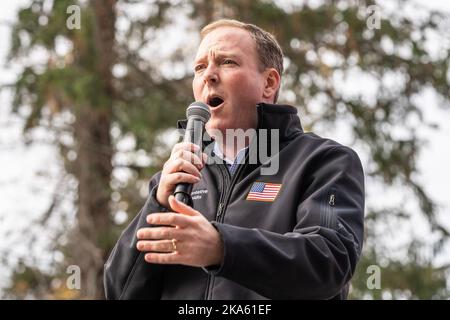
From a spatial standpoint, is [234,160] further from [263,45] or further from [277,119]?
[263,45]

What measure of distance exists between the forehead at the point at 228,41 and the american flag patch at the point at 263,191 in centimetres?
54

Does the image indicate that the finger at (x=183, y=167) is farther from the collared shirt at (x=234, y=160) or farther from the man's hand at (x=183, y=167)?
the collared shirt at (x=234, y=160)

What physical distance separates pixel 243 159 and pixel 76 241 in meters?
6.14

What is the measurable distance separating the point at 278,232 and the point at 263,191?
0.17 m

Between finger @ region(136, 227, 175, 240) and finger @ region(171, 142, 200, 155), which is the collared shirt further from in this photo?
finger @ region(136, 227, 175, 240)

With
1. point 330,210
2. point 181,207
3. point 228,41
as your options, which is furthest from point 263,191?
point 228,41

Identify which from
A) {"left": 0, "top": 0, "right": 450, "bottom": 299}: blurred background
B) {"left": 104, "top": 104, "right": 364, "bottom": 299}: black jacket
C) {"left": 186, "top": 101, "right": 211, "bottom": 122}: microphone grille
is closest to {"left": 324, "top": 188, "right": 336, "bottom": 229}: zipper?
{"left": 104, "top": 104, "right": 364, "bottom": 299}: black jacket

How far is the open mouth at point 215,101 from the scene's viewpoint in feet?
8.70

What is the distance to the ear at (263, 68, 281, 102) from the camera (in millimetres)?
2805

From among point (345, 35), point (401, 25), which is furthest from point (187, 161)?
point (401, 25)

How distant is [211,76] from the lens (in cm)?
264

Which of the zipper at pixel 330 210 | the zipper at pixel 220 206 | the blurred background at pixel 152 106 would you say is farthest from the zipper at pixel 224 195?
the blurred background at pixel 152 106

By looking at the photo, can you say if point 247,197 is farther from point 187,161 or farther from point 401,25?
point 401,25
